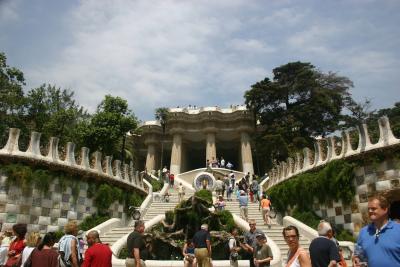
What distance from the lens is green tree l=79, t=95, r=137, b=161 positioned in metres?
29.2

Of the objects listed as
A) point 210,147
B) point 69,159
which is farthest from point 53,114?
point 210,147

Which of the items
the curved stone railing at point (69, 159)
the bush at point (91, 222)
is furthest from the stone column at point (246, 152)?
the bush at point (91, 222)

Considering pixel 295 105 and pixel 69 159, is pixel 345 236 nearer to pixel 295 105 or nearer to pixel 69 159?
pixel 69 159

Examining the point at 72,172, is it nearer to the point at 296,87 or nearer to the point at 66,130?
the point at 66,130

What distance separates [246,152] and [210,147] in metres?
4.37

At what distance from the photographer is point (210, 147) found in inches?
1693

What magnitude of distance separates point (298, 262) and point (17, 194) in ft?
43.0

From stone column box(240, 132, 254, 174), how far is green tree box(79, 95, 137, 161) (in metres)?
15.3

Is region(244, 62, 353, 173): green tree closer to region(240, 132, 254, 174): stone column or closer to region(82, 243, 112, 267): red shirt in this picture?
region(240, 132, 254, 174): stone column

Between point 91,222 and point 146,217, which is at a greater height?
point 146,217

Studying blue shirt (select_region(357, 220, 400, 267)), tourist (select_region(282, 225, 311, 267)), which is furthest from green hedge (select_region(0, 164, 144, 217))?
blue shirt (select_region(357, 220, 400, 267))

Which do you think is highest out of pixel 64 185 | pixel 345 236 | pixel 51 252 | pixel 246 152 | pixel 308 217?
pixel 246 152

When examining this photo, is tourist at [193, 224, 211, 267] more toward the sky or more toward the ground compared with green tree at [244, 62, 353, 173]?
more toward the ground

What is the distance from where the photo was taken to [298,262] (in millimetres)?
4098
